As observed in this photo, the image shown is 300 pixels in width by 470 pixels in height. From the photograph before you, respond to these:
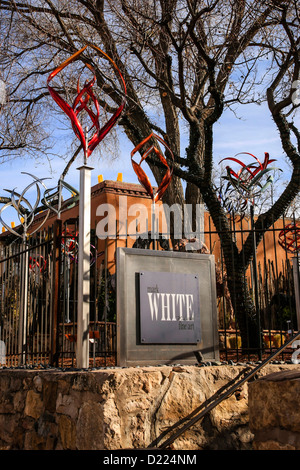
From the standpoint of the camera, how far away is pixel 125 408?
4.21m

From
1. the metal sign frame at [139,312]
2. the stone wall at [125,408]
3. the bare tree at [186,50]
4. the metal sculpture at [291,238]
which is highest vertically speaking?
the bare tree at [186,50]

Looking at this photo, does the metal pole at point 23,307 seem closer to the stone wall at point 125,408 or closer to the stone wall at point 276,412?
the stone wall at point 125,408

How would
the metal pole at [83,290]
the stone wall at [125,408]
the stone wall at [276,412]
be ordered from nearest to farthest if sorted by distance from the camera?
the stone wall at [276,412] → the stone wall at [125,408] → the metal pole at [83,290]

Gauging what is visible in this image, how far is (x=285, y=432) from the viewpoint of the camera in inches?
133

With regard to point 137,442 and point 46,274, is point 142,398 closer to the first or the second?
point 137,442

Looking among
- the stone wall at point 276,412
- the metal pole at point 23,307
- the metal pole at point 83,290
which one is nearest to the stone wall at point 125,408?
the metal pole at point 83,290

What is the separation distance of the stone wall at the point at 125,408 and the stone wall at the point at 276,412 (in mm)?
999

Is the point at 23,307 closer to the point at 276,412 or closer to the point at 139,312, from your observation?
the point at 139,312

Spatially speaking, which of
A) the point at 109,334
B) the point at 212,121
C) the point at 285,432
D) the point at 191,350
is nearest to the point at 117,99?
the point at 212,121

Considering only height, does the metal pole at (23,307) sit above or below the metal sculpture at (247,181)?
below

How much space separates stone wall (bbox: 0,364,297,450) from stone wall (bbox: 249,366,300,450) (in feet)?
3.28

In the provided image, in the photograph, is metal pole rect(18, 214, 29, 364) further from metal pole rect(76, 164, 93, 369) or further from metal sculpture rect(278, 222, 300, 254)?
metal sculpture rect(278, 222, 300, 254)

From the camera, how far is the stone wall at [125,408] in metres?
4.17

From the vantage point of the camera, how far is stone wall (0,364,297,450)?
13.7ft
